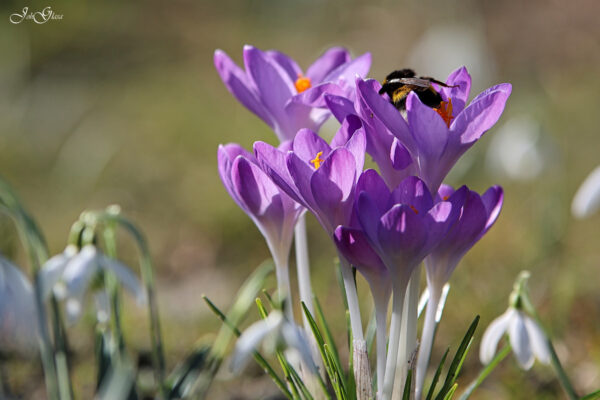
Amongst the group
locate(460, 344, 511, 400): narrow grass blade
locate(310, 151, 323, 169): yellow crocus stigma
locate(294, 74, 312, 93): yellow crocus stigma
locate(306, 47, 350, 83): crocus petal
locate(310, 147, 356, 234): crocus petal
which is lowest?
locate(460, 344, 511, 400): narrow grass blade

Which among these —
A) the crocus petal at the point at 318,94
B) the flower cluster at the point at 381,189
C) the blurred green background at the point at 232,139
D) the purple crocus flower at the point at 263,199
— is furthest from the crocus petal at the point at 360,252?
the blurred green background at the point at 232,139

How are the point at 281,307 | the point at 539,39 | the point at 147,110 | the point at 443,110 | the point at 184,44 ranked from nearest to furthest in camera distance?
the point at 281,307
the point at 443,110
the point at 147,110
the point at 539,39
the point at 184,44

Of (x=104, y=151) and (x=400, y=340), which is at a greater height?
(x=104, y=151)

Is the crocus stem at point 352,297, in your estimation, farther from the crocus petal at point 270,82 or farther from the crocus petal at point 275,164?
the crocus petal at point 270,82

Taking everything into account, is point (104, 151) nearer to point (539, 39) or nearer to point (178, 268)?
point (178, 268)

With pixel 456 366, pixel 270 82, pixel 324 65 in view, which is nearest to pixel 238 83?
pixel 270 82

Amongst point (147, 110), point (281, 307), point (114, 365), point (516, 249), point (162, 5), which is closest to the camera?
point (281, 307)

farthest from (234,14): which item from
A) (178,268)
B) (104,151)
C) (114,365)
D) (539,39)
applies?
(114,365)

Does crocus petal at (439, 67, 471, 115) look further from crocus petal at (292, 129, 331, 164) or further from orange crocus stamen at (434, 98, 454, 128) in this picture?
crocus petal at (292, 129, 331, 164)

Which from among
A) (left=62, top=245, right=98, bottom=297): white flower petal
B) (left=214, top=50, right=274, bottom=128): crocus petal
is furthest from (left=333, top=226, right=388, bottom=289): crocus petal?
(left=62, top=245, right=98, bottom=297): white flower petal
